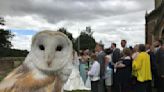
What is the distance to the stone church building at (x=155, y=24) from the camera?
54562mm

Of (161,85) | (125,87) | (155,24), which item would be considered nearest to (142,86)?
(161,85)

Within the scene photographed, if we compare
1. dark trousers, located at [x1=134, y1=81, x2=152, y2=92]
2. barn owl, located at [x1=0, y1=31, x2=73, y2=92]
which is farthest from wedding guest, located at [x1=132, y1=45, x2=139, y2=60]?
barn owl, located at [x1=0, y1=31, x2=73, y2=92]

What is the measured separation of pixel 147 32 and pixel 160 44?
52.6 m

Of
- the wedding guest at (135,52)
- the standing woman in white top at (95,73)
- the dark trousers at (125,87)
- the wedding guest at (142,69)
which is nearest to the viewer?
the wedding guest at (142,69)

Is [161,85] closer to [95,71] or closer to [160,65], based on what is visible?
[160,65]

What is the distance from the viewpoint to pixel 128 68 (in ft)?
42.9

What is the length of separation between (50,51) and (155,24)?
52587 millimetres

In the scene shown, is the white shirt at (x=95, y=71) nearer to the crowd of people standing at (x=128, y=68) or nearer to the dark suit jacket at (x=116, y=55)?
the crowd of people standing at (x=128, y=68)

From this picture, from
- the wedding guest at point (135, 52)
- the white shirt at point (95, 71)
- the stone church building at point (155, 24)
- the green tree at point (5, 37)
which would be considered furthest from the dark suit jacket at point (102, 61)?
the green tree at point (5, 37)

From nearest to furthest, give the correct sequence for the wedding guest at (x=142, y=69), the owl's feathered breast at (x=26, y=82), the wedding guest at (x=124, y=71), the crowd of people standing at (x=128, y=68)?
the owl's feathered breast at (x=26, y=82), the wedding guest at (x=142, y=69), the crowd of people standing at (x=128, y=68), the wedding guest at (x=124, y=71)

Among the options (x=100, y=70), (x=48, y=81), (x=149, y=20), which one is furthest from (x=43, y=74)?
(x=149, y=20)

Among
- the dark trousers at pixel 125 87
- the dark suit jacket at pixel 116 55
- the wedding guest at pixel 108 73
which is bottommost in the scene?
the dark trousers at pixel 125 87

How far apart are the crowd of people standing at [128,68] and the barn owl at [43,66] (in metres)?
6.64

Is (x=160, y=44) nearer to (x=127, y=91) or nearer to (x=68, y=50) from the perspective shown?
(x=127, y=91)
